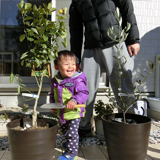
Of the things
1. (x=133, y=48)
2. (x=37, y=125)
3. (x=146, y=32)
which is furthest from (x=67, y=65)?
(x=146, y=32)

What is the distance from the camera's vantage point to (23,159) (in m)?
1.38

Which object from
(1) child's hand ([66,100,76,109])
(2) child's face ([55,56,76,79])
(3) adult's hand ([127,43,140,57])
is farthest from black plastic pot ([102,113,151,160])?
(3) adult's hand ([127,43,140,57])

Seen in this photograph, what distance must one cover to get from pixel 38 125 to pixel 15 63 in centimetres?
284

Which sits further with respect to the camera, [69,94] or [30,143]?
[69,94]

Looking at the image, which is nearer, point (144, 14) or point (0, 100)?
point (0, 100)

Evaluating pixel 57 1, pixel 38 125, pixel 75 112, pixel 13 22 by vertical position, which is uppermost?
pixel 57 1

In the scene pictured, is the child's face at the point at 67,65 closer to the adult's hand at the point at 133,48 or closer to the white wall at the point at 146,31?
the adult's hand at the point at 133,48

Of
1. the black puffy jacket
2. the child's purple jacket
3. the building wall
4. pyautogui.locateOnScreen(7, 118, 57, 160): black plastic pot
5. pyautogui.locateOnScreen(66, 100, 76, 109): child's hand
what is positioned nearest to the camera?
pyautogui.locateOnScreen(7, 118, 57, 160): black plastic pot

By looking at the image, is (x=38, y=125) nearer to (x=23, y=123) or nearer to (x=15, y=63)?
(x=23, y=123)

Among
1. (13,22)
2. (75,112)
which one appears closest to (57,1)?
(13,22)

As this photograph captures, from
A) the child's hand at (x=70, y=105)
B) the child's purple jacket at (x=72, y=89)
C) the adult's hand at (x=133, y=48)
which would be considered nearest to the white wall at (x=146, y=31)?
the adult's hand at (x=133, y=48)

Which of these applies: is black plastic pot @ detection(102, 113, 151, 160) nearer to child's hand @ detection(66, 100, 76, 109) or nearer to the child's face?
child's hand @ detection(66, 100, 76, 109)

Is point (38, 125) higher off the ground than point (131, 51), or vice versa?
point (131, 51)

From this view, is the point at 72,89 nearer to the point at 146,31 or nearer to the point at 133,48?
the point at 133,48
